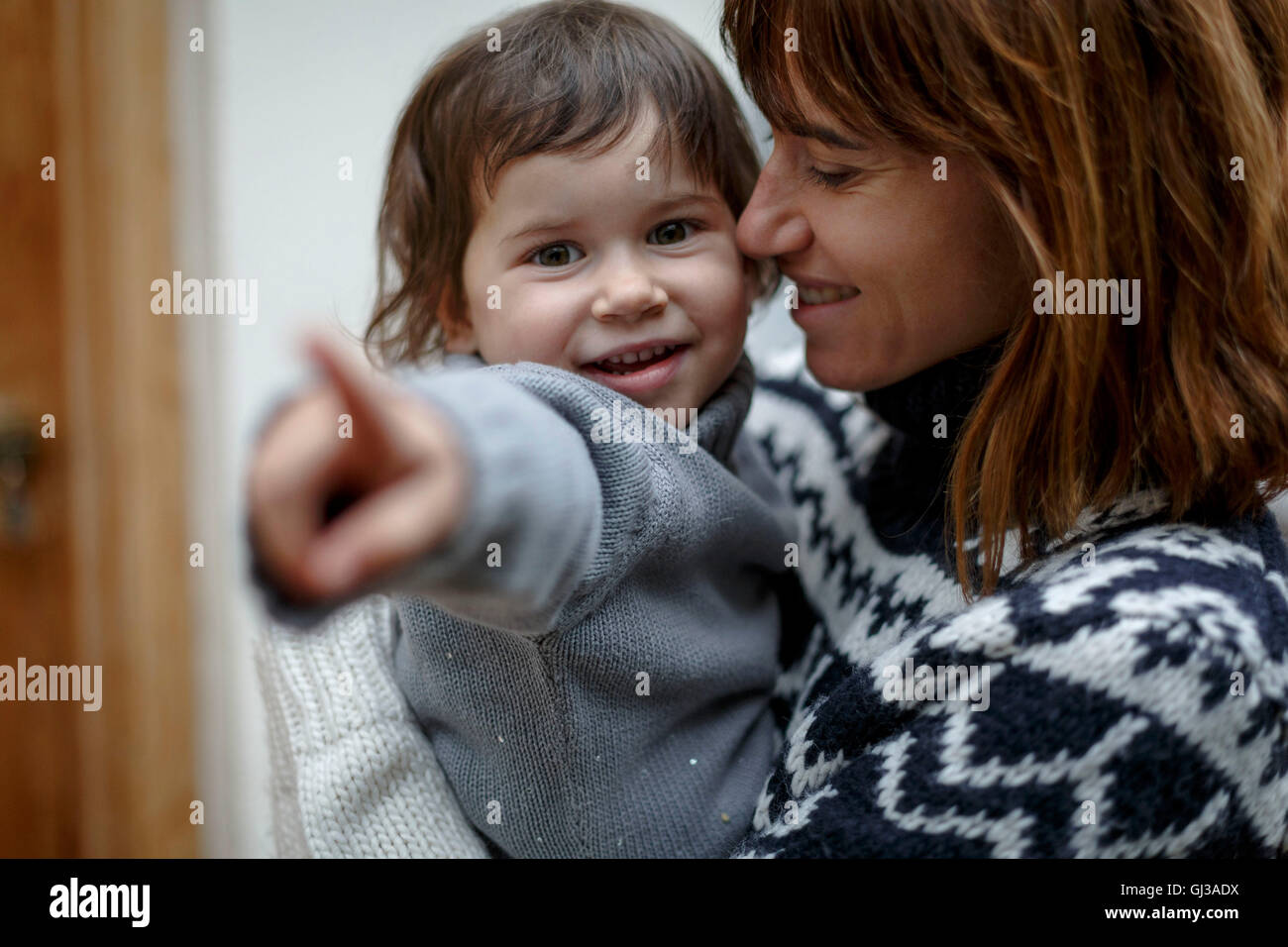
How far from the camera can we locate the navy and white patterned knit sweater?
53cm

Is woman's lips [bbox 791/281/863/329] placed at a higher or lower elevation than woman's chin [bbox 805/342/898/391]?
higher

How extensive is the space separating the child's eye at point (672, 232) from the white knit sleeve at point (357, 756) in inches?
13.3

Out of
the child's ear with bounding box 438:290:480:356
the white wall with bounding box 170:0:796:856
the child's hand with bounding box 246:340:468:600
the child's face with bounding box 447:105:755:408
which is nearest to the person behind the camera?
the child's hand with bounding box 246:340:468:600

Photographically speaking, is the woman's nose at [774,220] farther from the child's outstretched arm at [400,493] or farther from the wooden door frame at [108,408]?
the wooden door frame at [108,408]

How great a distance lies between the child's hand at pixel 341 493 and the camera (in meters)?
0.31

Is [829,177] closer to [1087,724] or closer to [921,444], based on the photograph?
[921,444]

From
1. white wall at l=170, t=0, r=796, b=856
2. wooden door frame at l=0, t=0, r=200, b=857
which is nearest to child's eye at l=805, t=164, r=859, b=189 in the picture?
white wall at l=170, t=0, r=796, b=856

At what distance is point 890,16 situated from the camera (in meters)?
0.62

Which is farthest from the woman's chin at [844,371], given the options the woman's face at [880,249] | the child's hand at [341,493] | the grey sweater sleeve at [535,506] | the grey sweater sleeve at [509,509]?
the child's hand at [341,493]

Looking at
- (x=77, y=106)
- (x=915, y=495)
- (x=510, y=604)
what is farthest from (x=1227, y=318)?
(x=77, y=106)

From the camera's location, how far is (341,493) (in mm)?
337

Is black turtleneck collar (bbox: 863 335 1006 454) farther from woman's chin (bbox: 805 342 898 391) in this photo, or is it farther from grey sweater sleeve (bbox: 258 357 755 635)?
grey sweater sleeve (bbox: 258 357 755 635)
